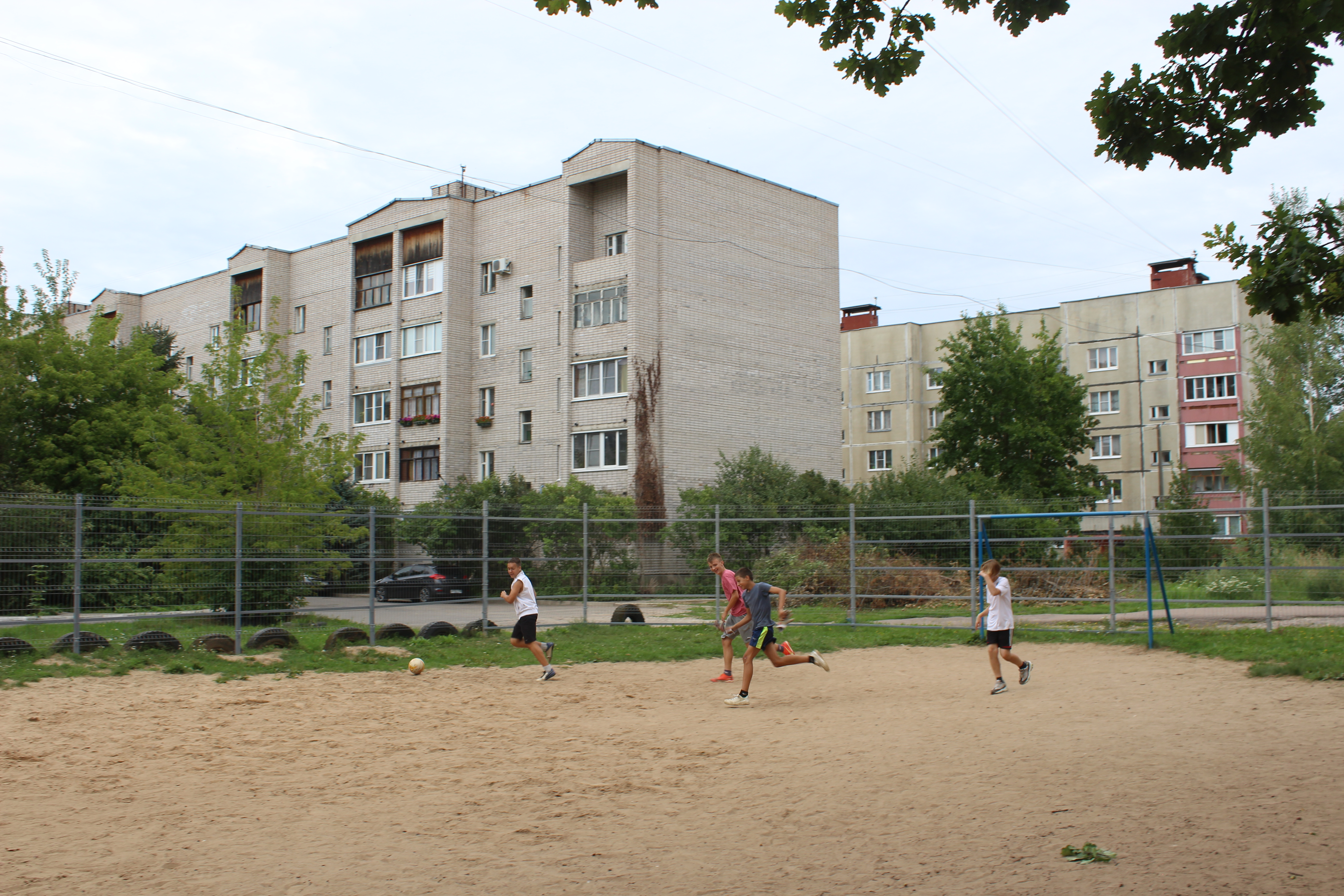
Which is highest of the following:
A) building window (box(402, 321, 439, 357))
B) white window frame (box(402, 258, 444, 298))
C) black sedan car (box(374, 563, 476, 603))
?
white window frame (box(402, 258, 444, 298))

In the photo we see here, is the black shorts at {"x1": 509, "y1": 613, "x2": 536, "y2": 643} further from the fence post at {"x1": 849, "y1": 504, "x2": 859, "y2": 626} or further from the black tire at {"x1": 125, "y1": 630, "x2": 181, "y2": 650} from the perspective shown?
the fence post at {"x1": 849, "y1": 504, "x2": 859, "y2": 626}

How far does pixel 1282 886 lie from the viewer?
5234 millimetres

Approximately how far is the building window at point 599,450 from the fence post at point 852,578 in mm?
18568

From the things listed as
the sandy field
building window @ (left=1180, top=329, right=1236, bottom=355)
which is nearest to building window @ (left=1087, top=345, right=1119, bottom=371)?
building window @ (left=1180, top=329, right=1236, bottom=355)

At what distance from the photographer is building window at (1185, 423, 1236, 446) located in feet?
181

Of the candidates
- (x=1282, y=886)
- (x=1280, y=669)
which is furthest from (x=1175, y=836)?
(x=1280, y=669)

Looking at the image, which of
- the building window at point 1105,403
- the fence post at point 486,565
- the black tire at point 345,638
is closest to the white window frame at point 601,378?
the fence post at point 486,565

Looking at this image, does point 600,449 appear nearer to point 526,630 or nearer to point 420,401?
point 420,401

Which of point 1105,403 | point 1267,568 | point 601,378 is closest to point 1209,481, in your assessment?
point 1105,403

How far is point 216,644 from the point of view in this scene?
16297 millimetres

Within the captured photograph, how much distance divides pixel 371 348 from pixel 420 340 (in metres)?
4.10

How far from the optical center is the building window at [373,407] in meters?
48.8

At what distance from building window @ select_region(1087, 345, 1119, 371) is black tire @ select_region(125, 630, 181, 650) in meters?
54.9

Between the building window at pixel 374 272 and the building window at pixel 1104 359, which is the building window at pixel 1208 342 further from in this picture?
the building window at pixel 374 272
